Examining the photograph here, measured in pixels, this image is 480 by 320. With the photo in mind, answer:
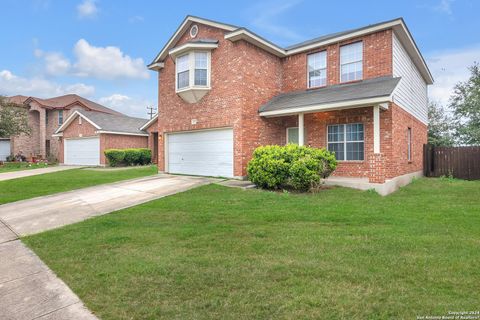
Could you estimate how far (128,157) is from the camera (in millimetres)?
23594

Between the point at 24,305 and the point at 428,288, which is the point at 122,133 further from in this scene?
the point at 428,288

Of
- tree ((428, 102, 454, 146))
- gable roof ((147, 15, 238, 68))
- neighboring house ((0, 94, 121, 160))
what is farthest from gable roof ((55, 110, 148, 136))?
tree ((428, 102, 454, 146))

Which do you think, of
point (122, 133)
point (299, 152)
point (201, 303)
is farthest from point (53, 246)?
point (122, 133)

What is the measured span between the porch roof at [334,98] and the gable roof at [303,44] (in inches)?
76.4

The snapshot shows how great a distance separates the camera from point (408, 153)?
13797 millimetres

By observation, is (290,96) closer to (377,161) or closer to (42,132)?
(377,161)

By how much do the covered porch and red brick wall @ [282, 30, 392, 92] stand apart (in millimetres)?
493

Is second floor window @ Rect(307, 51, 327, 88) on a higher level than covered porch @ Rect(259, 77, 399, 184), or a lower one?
higher

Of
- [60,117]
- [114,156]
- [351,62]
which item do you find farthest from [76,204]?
[60,117]

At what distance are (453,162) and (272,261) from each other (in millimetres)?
15992

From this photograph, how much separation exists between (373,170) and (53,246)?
929cm

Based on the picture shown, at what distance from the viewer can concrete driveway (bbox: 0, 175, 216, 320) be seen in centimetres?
307

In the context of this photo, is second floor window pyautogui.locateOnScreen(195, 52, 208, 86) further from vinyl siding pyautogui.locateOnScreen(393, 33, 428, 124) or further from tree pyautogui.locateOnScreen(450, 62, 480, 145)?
tree pyautogui.locateOnScreen(450, 62, 480, 145)

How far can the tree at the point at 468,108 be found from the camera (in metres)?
24.5
